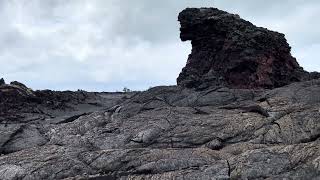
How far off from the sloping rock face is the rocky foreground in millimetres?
2939

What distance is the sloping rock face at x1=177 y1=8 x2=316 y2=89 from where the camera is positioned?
34625 mm

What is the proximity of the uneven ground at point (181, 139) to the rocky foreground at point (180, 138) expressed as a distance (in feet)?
0.14

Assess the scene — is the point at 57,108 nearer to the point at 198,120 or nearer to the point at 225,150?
the point at 198,120

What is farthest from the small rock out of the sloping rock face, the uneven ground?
the sloping rock face

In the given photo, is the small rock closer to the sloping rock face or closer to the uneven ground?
the uneven ground

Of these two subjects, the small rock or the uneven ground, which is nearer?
the uneven ground

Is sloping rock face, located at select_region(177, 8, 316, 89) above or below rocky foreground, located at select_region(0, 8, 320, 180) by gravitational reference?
above

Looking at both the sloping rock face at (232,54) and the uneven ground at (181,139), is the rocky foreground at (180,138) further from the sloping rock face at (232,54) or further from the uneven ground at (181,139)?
the sloping rock face at (232,54)

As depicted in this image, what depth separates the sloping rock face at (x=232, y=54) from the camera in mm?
34625

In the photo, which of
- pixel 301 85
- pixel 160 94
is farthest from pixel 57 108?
pixel 301 85

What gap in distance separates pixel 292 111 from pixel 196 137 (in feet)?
15.3

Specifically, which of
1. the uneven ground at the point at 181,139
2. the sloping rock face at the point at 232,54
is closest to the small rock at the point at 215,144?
the uneven ground at the point at 181,139

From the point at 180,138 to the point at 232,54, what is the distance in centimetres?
1260

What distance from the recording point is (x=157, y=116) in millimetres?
27062
